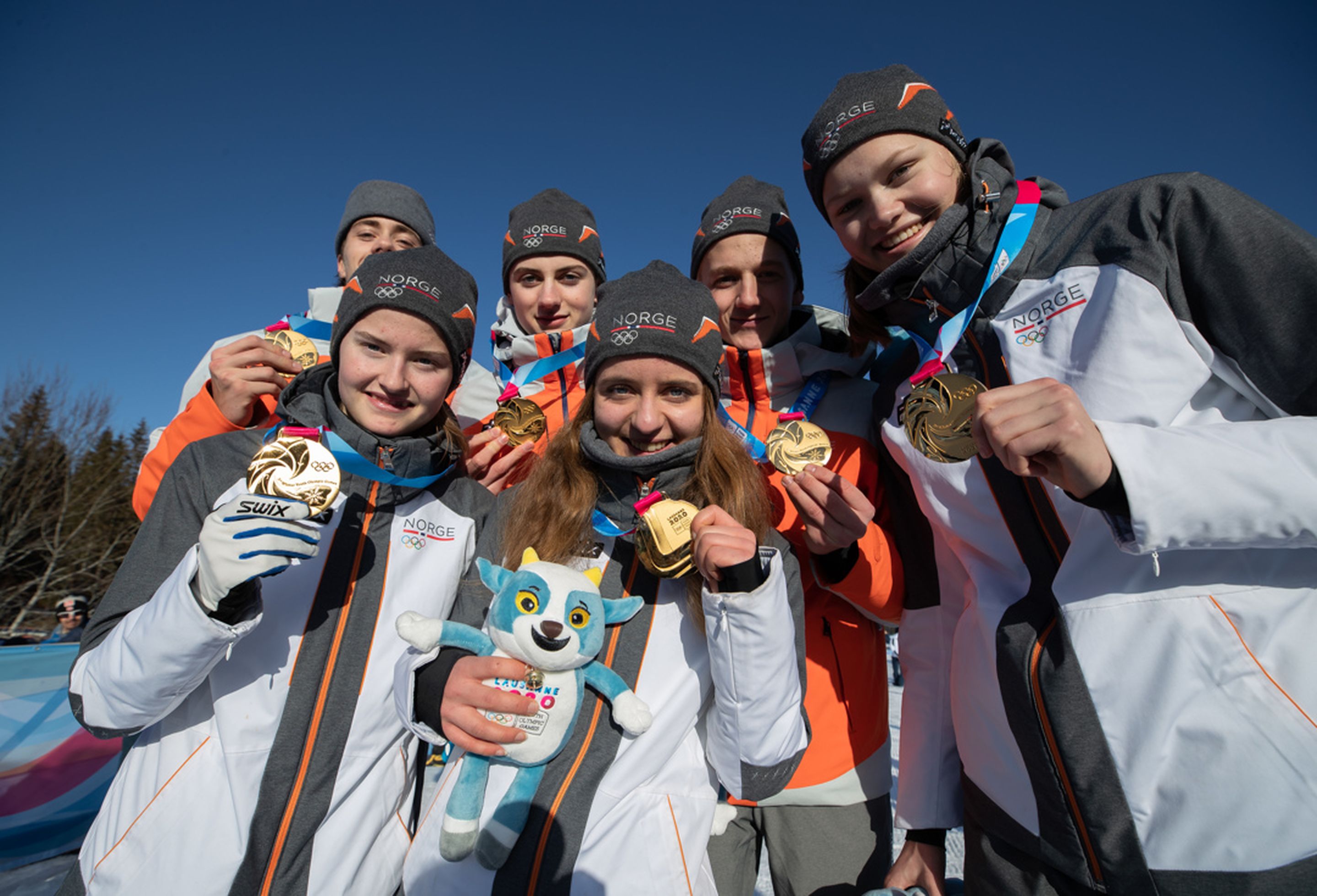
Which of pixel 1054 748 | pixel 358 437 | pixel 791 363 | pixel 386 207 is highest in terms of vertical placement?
pixel 386 207

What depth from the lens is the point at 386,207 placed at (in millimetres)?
4301

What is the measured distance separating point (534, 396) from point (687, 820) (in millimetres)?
2497

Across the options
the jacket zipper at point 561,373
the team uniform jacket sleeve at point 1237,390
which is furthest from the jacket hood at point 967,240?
the jacket zipper at point 561,373

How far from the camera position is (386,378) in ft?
8.01

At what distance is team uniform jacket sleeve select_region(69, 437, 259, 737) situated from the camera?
173cm

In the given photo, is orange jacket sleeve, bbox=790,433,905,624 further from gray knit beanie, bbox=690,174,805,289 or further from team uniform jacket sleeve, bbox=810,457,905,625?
gray knit beanie, bbox=690,174,805,289

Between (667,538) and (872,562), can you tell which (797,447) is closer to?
(872,562)

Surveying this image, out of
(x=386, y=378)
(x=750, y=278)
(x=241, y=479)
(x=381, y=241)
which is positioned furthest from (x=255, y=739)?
(x=381, y=241)

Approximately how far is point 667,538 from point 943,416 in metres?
1.00

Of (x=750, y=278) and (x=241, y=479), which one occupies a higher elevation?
(x=750, y=278)

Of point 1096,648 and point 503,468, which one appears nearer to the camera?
point 1096,648

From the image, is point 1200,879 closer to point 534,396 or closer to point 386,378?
point 386,378

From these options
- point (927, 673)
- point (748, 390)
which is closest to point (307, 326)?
point (748, 390)

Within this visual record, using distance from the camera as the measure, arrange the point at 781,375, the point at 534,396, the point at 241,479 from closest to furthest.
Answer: the point at 241,479, the point at 781,375, the point at 534,396
